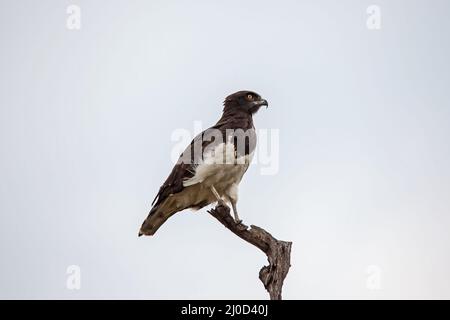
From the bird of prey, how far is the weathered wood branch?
471 millimetres

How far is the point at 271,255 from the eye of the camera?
36.3 feet

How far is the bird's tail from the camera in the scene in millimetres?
12500

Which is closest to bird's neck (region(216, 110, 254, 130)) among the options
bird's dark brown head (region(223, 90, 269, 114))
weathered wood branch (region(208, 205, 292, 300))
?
bird's dark brown head (region(223, 90, 269, 114))

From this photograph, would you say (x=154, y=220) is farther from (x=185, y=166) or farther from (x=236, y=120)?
(x=236, y=120)

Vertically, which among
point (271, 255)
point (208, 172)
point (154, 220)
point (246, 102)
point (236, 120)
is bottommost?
point (271, 255)

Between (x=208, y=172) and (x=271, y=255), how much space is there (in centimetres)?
178

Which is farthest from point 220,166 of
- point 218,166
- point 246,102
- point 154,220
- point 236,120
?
point 246,102

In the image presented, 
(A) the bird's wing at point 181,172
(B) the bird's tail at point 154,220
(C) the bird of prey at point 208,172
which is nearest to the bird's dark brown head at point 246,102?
(C) the bird of prey at point 208,172

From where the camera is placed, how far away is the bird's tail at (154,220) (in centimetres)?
1250

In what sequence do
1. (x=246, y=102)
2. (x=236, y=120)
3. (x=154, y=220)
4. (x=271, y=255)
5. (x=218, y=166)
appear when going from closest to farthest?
(x=271, y=255), (x=218, y=166), (x=154, y=220), (x=236, y=120), (x=246, y=102)

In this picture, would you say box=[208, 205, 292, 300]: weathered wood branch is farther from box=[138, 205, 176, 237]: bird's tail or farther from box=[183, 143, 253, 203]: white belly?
box=[138, 205, 176, 237]: bird's tail
